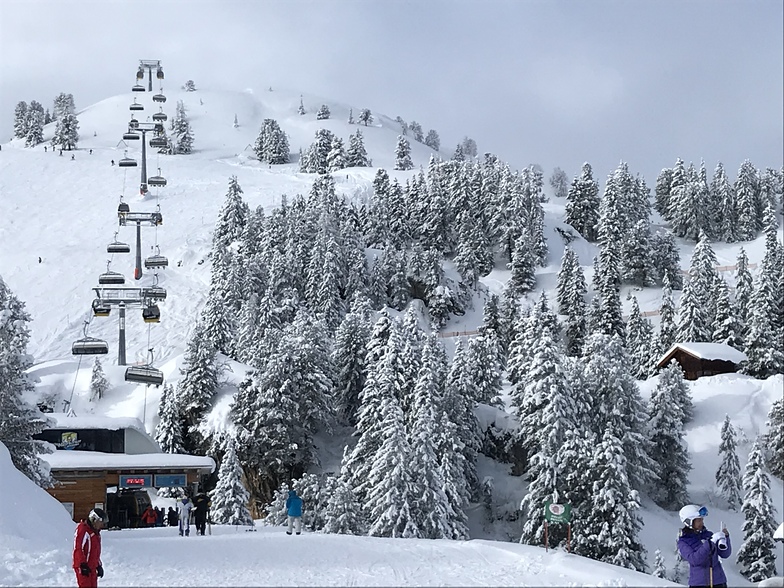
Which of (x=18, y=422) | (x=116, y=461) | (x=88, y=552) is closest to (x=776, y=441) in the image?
(x=116, y=461)

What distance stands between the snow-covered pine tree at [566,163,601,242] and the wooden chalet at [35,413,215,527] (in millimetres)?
76866

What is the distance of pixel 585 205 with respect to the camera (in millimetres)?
107188

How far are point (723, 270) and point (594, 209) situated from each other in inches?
730

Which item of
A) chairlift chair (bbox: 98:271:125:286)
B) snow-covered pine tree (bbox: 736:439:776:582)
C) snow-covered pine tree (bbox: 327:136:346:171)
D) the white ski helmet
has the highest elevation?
snow-covered pine tree (bbox: 327:136:346:171)

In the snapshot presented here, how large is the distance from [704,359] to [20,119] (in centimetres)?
13969

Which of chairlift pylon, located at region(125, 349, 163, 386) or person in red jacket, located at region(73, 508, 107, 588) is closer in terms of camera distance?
person in red jacket, located at region(73, 508, 107, 588)

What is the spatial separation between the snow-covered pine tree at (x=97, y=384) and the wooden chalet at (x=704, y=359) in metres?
37.7

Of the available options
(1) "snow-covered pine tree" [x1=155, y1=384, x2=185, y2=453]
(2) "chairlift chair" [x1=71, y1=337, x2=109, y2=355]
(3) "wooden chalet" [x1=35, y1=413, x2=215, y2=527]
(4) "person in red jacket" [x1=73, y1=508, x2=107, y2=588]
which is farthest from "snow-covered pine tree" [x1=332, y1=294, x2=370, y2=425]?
(4) "person in red jacket" [x1=73, y1=508, x2=107, y2=588]

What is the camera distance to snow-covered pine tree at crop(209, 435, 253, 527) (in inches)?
1507

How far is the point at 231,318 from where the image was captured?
66.4 metres

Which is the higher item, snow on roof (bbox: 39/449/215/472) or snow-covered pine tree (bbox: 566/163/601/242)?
snow-covered pine tree (bbox: 566/163/601/242)

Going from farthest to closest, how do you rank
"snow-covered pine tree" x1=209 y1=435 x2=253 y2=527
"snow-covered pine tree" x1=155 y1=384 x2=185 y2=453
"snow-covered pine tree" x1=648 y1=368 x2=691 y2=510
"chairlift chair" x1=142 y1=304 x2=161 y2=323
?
1. "snow-covered pine tree" x1=155 y1=384 x2=185 y2=453
2. "snow-covered pine tree" x1=648 y1=368 x2=691 y2=510
3. "chairlift chair" x1=142 y1=304 x2=161 y2=323
4. "snow-covered pine tree" x1=209 y1=435 x2=253 y2=527

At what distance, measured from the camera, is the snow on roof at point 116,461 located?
31000 millimetres

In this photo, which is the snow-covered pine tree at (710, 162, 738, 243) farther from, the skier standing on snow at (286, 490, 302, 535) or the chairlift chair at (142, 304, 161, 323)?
the skier standing on snow at (286, 490, 302, 535)
